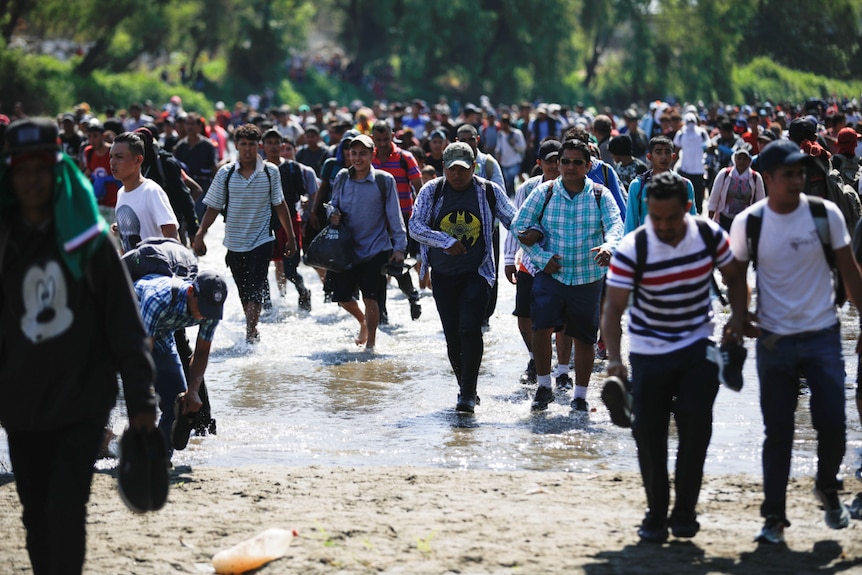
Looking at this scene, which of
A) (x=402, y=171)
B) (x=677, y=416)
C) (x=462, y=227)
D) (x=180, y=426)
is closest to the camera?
(x=677, y=416)

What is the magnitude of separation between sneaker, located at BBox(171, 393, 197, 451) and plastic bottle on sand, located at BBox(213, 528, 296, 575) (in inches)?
51.9

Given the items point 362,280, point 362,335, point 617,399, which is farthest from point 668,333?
point 362,335

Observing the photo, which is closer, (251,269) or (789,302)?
(789,302)

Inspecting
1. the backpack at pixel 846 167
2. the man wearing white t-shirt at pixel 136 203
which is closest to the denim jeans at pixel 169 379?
the man wearing white t-shirt at pixel 136 203

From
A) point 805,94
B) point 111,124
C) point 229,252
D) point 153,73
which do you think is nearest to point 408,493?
point 229,252

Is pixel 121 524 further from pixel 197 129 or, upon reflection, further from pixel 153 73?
pixel 153 73

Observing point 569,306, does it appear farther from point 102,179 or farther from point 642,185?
point 102,179

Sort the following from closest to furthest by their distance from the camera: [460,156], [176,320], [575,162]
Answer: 1. [176,320]
2. [575,162]
3. [460,156]

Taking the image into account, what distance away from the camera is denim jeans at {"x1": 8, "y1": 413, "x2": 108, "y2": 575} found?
4.57m

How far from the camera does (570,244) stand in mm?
8500

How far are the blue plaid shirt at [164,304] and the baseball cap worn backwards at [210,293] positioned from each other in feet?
0.40

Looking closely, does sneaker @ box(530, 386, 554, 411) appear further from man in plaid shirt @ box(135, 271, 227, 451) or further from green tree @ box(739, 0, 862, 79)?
green tree @ box(739, 0, 862, 79)

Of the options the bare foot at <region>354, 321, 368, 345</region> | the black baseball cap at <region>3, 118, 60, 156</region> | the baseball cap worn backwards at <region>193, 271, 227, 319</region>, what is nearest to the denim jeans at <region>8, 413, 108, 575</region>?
the black baseball cap at <region>3, 118, 60, 156</region>

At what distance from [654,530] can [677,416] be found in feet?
1.69
